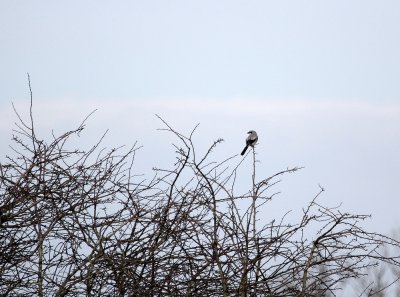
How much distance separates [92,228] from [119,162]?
769mm

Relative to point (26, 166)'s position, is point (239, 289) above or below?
below

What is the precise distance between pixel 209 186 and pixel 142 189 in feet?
2.20

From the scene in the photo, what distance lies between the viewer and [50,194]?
5676 millimetres

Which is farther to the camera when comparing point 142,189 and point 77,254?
point 142,189

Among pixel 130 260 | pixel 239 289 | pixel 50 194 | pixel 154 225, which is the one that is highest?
pixel 50 194

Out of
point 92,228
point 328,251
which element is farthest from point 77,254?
point 328,251

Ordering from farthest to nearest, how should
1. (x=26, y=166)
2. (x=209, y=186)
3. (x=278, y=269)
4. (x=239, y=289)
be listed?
(x=26, y=166)
(x=209, y=186)
(x=278, y=269)
(x=239, y=289)

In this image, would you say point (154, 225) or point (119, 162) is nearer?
point (154, 225)

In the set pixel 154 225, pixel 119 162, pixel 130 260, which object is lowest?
pixel 130 260

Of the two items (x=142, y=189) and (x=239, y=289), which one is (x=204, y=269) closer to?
(x=239, y=289)

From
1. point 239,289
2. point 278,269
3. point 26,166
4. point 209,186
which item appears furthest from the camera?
point 26,166

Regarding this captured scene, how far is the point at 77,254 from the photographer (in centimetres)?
548

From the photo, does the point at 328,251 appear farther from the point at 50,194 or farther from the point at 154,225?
the point at 50,194

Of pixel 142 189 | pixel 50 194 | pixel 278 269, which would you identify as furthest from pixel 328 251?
pixel 50 194
